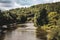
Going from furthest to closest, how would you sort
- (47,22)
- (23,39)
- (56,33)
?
1. (47,22)
2. (23,39)
3. (56,33)

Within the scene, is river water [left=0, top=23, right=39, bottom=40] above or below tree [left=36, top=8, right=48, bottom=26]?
below

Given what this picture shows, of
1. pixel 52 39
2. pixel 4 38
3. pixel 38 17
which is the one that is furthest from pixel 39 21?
pixel 52 39

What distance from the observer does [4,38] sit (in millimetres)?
42062

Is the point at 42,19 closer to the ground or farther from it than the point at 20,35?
farther from it

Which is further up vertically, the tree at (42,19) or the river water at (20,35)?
the tree at (42,19)

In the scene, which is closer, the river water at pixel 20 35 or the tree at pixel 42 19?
the river water at pixel 20 35

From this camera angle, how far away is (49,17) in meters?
60.2

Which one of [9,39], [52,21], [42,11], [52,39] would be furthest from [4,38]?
[42,11]

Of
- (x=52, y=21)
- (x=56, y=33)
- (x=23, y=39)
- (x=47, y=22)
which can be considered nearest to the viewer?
(x=56, y=33)

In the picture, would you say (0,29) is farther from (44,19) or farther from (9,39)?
(9,39)

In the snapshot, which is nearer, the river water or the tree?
the river water

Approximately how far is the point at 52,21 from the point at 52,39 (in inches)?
804

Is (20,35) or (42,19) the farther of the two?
(42,19)

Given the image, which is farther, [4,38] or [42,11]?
[42,11]
